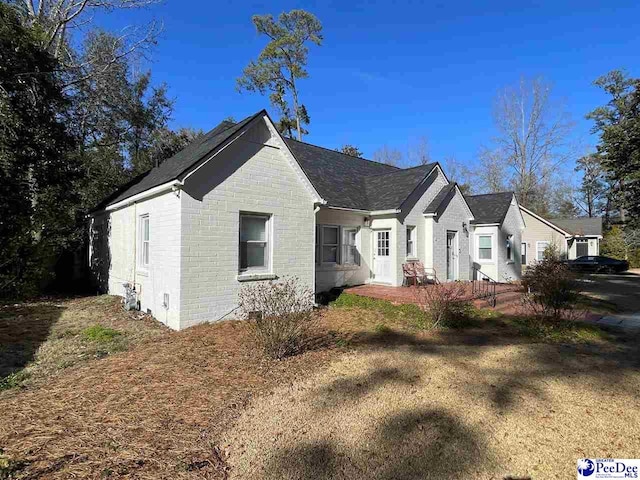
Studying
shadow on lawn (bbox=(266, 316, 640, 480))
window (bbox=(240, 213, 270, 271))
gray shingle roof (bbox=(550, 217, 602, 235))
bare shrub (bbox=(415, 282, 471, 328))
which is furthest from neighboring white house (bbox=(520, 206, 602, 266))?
window (bbox=(240, 213, 270, 271))

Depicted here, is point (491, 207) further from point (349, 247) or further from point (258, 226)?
point (258, 226)

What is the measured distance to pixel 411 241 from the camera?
48.6 feet

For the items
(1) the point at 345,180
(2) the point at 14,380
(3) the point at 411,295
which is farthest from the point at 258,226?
(1) the point at 345,180

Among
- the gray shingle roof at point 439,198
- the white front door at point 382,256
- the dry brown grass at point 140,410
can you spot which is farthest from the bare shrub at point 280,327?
the gray shingle roof at point 439,198

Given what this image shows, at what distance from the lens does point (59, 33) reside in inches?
697

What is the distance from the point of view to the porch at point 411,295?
1102 centimetres

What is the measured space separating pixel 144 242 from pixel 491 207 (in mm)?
17959

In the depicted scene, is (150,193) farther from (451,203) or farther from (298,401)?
(451,203)

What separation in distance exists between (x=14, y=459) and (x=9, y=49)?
13465mm

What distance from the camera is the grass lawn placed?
3234 millimetres

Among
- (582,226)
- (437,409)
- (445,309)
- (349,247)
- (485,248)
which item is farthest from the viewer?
(582,226)

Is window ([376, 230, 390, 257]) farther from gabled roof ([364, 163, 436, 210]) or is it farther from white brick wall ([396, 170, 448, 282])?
gabled roof ([364, 163, 436, 210])

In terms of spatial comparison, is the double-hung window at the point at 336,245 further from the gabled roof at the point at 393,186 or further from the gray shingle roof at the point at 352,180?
the gabled roof at the point at 393,186

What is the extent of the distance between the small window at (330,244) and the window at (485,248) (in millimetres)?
9911
